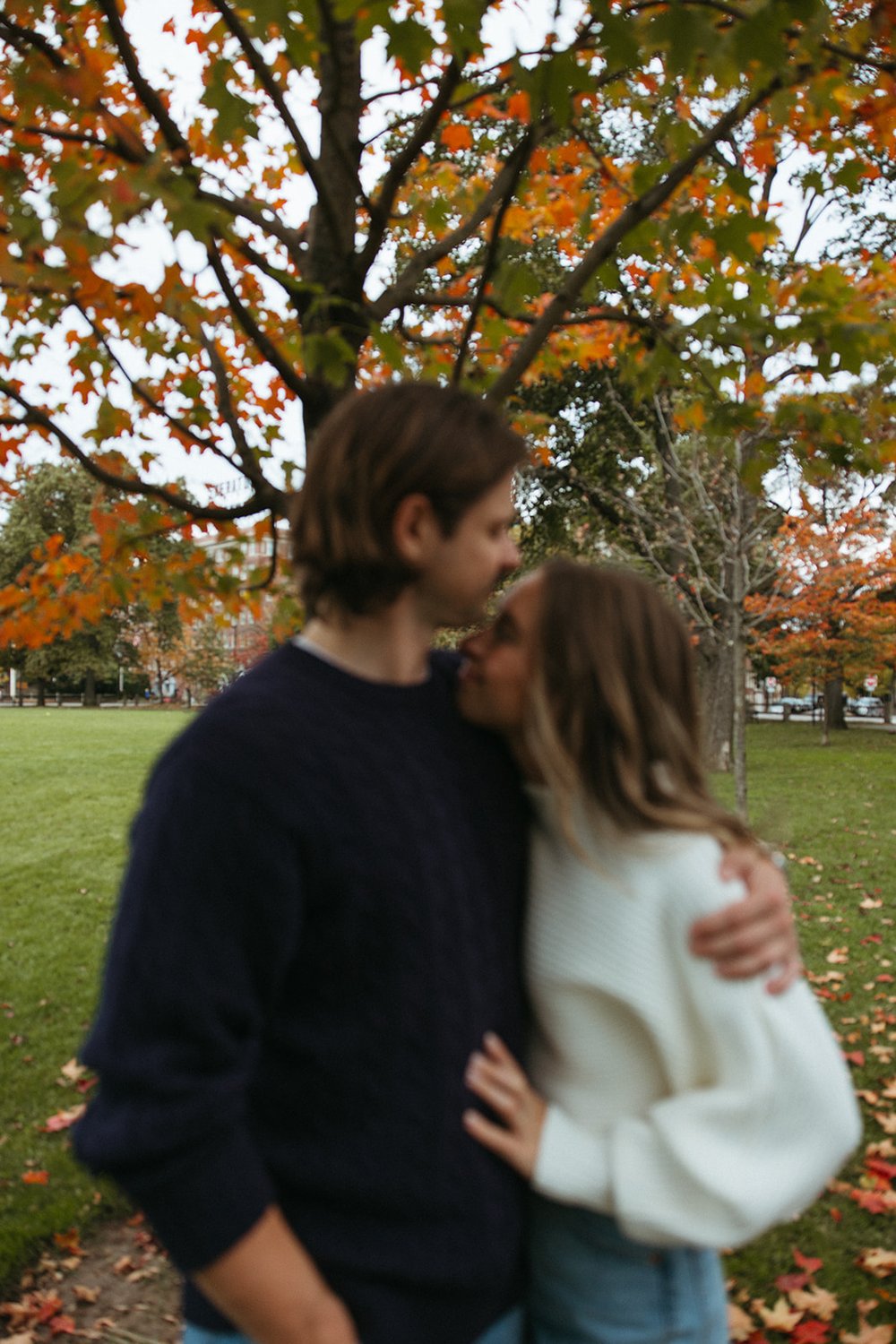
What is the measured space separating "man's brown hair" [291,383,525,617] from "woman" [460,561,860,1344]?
0.64 ft

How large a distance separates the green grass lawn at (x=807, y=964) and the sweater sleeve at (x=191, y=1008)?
1.18m

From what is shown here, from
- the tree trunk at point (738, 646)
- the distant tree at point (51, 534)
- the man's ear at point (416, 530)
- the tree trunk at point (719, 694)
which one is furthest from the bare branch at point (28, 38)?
the distant tree at point (51, 534)

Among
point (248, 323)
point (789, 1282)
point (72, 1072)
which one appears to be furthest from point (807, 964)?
point (248, 323)

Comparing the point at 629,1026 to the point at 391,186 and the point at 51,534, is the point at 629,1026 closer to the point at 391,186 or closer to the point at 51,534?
the point at 391,186

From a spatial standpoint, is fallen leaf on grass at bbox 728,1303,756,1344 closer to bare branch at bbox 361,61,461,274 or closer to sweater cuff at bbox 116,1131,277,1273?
sweater cuff at bbox 116,1131,277,1273

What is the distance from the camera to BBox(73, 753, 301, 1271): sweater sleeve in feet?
3.54

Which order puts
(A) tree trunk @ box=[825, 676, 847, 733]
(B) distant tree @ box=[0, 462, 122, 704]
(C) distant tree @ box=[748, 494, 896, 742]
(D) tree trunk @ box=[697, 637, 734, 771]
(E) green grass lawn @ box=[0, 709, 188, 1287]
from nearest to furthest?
(E) green grass lawn @ box=[0, 709, 188, 1287]
(C) distant tree @ box=[748, 494, 896, 742]
(D) tree trunk @ box=[697, 637, 734, 771]
(A) tree trunk @ box=[825, 676, 847, 733]
(B) distant tree @ box=[0, 462, 122, 704]

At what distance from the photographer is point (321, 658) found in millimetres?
1400

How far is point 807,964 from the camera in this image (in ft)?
24.5

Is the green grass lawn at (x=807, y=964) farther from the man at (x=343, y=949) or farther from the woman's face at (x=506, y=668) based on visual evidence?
the man at (x=343, y=949)

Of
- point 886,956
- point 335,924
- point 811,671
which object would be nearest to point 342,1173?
point 335,924

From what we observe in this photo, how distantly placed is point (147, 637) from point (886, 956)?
50.4 meters

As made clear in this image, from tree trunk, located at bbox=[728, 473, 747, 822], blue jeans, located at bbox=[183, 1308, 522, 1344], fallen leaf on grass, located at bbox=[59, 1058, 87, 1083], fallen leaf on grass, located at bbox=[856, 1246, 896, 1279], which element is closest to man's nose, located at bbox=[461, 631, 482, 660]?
blue jeans, located at bbox=[183, 1308, 522, 1344]

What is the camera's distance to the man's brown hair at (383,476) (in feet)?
4.47
